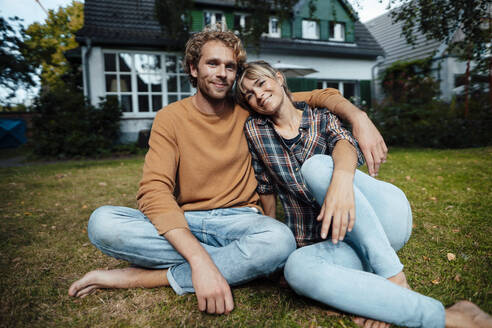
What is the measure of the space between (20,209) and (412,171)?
5251 millimetres

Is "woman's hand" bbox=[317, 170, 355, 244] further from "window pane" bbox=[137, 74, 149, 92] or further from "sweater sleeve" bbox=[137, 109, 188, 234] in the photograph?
"window pane" bbox=[137, 74, 149, 92]

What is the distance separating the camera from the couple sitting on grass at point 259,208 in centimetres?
130

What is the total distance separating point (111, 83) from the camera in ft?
32.1

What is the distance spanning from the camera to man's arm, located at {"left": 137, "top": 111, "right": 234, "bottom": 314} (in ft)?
4.38

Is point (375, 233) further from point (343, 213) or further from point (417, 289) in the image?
point (417, 289)

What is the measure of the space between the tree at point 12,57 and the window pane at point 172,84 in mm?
4459

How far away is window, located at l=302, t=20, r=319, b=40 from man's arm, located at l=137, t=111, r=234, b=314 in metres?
12.1

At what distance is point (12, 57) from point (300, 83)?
9.47 metres

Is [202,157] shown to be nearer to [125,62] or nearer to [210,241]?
[210,241]

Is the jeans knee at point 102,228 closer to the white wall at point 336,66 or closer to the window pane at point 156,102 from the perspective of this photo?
the window pane at point 156,102

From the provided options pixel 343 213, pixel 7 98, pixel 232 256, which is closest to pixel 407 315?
pixel 343 213

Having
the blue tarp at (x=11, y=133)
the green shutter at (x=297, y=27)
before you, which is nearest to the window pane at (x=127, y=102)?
the blue tarp at (x=11, y=133)

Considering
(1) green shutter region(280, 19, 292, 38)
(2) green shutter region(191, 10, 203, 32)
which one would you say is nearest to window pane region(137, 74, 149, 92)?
(2) green shutter region(191, 10, 203, 32)

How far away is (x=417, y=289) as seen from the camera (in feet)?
5.23
